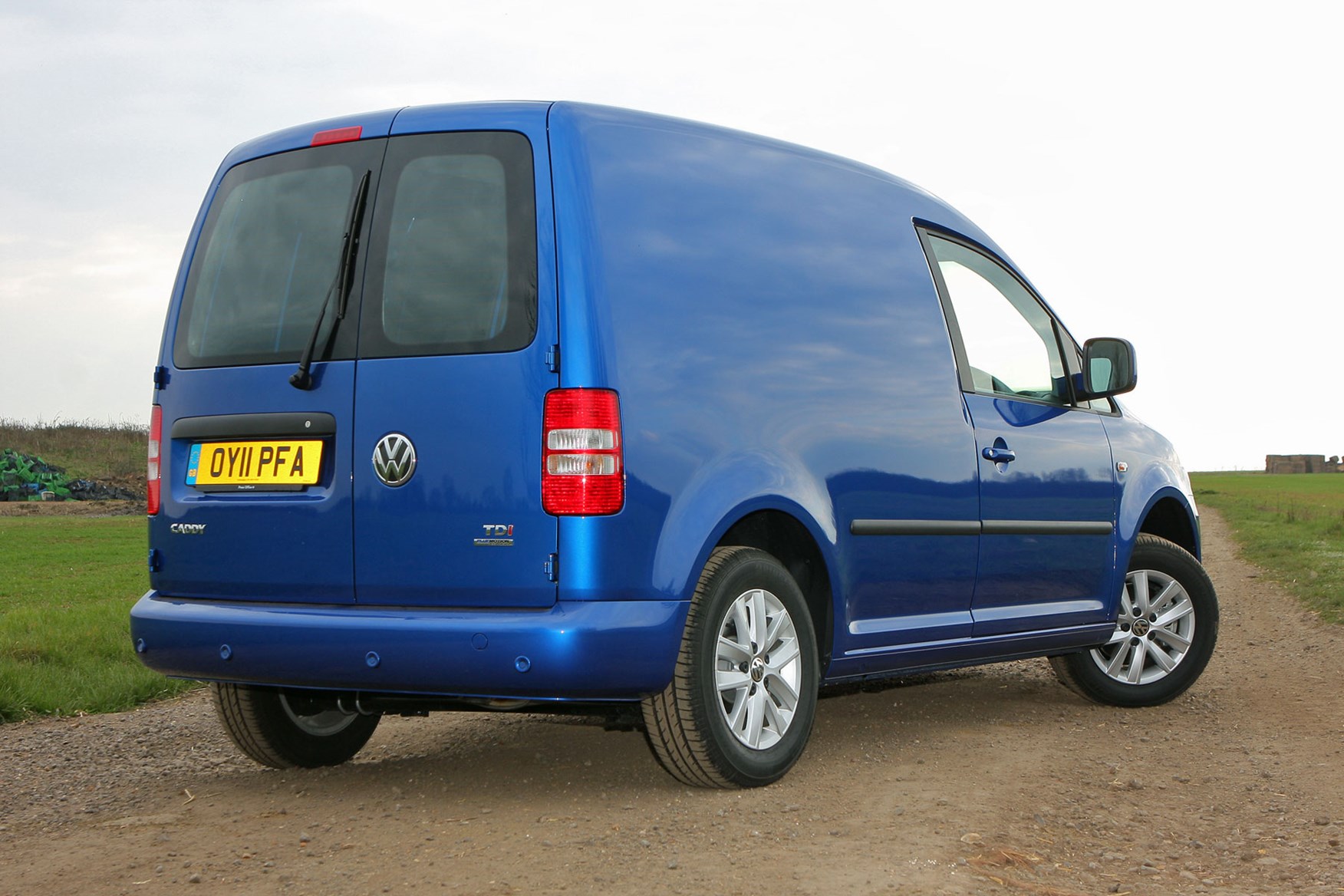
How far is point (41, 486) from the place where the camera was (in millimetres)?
40344

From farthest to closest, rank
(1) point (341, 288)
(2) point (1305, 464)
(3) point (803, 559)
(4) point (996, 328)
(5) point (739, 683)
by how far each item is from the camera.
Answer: (2) point (1305, 464) < (4) point (996, 328) < (3) point (803, 559) < (5) point (739, 683) < (1) point (341, 288)

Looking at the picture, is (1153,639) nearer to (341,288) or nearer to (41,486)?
(341,288)

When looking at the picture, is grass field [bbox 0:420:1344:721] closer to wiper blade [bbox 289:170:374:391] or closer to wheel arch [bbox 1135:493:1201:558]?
wiper blade [bbox 289:170:374:391]

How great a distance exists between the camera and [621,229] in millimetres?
4566

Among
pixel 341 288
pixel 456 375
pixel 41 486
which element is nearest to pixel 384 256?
pixel 341 288

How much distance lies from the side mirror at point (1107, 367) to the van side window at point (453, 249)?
3.16 metres

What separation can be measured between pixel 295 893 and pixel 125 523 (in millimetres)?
30528

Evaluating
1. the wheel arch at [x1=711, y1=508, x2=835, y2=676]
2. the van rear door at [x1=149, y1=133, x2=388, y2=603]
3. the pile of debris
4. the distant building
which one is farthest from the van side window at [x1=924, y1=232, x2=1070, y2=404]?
the distant building

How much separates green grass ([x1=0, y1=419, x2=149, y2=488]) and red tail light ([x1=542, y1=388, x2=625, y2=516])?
42.1 meters

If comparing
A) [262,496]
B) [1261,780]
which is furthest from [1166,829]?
[262,496]

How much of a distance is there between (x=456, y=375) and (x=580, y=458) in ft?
1.61

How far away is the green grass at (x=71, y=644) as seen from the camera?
755cm

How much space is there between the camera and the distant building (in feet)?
381

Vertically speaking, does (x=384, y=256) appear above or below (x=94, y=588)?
above
